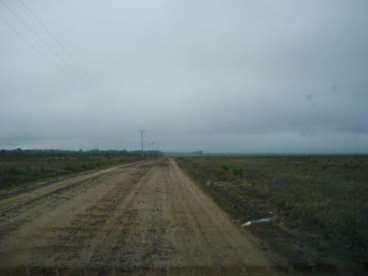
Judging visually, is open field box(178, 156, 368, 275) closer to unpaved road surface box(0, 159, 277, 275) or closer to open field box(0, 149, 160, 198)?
unpaved road surface box(0, 159, 277, 275)

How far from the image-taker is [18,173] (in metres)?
35.3

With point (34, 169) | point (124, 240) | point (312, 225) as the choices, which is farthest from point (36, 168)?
point (312, 225)

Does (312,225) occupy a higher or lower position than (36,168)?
lower

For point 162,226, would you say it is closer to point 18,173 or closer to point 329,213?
point 329,213

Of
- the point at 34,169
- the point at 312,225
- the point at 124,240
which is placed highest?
the point at 34,169

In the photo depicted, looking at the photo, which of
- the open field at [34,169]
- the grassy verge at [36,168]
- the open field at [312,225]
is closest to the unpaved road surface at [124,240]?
the open field at [312,225]

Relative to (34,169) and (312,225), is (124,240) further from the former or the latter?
(34,169)

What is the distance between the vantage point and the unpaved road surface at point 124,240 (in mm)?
7488

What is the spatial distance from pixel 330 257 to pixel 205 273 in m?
2.83

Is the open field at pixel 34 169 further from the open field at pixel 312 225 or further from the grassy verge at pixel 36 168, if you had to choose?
the open field at pixel 312 225

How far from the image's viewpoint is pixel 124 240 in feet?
32.0

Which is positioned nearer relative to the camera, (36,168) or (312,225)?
(312,225)

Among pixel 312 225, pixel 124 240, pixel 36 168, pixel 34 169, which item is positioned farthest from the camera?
pixel 36 168

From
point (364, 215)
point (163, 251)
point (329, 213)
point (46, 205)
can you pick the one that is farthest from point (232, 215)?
point (46, 205)
